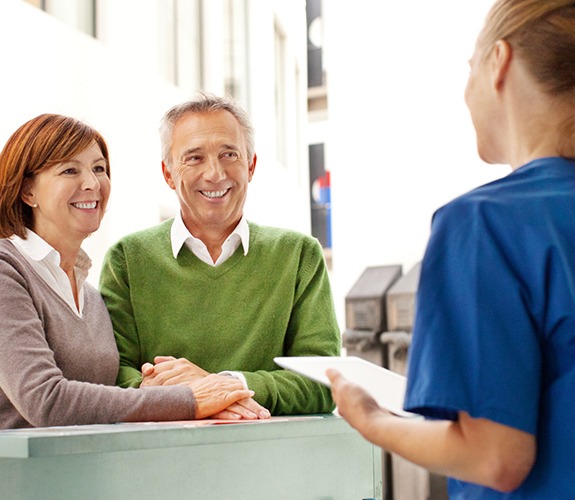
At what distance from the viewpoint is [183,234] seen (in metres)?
1.71

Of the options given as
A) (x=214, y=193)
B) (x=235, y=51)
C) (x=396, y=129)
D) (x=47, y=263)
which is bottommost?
(x=47, y=263)

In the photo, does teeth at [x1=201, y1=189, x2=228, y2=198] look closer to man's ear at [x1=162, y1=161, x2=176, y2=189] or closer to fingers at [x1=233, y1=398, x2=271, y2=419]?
man's ear at [x1=162, y1=161, x2=176, y2=189]

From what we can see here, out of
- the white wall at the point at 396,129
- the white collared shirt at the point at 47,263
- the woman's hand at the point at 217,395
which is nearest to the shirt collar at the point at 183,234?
the white collared shirt at the point at 47,263

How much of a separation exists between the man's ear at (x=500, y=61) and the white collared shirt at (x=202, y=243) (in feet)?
3.18

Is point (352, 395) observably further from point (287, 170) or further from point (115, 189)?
point (287, 170)

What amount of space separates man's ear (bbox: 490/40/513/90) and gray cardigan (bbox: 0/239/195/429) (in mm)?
794

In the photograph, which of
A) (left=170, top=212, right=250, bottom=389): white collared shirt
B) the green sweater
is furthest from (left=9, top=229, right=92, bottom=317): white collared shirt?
(left=170, top=212, right=250, bottom=389): white collared shirt

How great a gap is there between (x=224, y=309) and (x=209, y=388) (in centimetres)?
25

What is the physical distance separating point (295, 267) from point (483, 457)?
3.26 ft

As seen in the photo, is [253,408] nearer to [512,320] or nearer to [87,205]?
[87,205]

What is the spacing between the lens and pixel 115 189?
12.3 ft

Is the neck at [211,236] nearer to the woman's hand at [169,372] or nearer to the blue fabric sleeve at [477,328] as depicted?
the woman's hand at [169,372]

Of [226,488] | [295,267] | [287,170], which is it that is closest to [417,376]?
[226,488]

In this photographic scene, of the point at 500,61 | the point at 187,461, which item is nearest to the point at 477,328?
the point at 500,61
